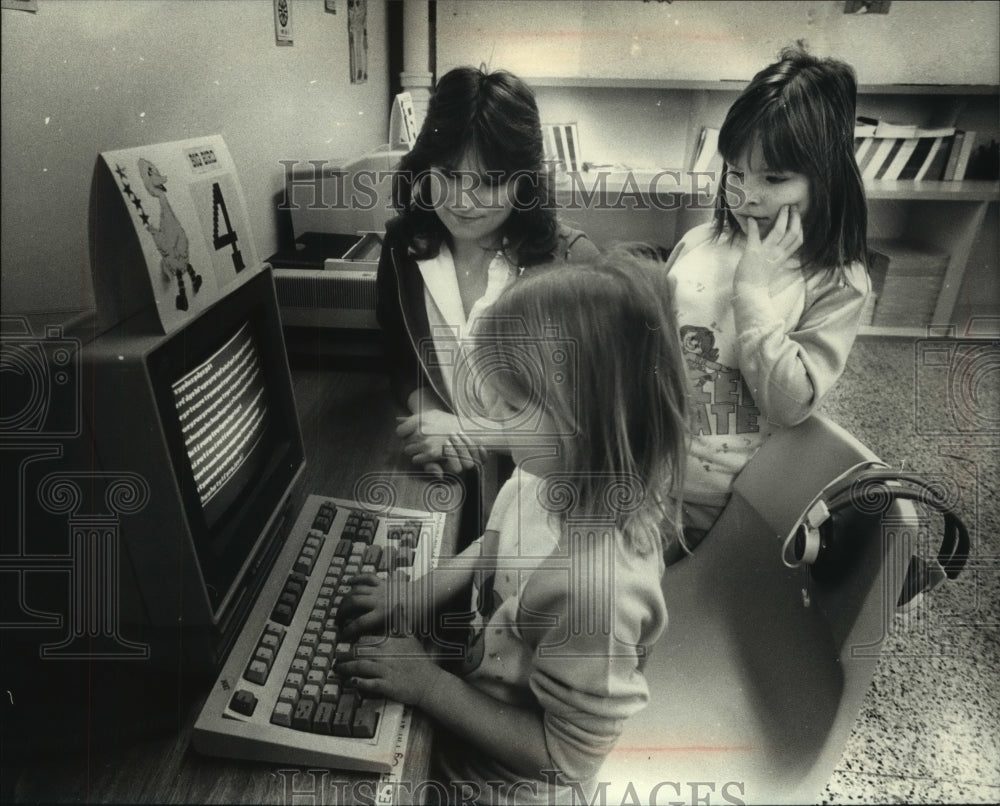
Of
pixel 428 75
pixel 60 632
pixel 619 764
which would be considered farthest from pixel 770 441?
pixel 60 632

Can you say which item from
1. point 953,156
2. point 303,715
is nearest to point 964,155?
point 953,156

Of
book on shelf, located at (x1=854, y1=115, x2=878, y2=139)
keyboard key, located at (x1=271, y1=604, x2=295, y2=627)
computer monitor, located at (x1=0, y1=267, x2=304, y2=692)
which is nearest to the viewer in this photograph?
computer monitor, located at (x1=0, y1=267, x2=304, y2=692)

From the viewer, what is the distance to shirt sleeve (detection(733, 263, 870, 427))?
65 cm

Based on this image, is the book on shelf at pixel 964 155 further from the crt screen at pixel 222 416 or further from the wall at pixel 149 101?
the crt screen at pixel 222 416

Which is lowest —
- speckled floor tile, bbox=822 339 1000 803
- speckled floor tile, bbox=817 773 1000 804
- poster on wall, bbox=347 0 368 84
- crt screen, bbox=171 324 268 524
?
speckled floor tile, bbox=817 773 1000 804

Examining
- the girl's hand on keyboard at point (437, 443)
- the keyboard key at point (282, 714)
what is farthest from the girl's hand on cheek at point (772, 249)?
the keyboard key at point (282, 714)

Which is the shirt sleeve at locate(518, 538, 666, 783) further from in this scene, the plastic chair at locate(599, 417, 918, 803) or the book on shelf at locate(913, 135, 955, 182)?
the book on shelf at locate(913, 135, 955, 182)

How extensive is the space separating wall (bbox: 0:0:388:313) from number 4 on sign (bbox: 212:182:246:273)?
6 cm

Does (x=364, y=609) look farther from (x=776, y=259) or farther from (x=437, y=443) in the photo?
(x=776, y=259)

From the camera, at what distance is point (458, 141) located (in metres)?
0.66

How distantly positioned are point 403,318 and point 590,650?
1.43 ft

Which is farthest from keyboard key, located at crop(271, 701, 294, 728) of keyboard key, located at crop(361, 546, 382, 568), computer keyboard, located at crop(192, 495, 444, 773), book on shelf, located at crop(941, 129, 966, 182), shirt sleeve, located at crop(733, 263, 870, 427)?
book on shelf, located at crop(941, 129, 966, 182)

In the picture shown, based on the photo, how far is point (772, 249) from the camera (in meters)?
0.65

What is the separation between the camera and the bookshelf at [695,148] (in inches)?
26.8
